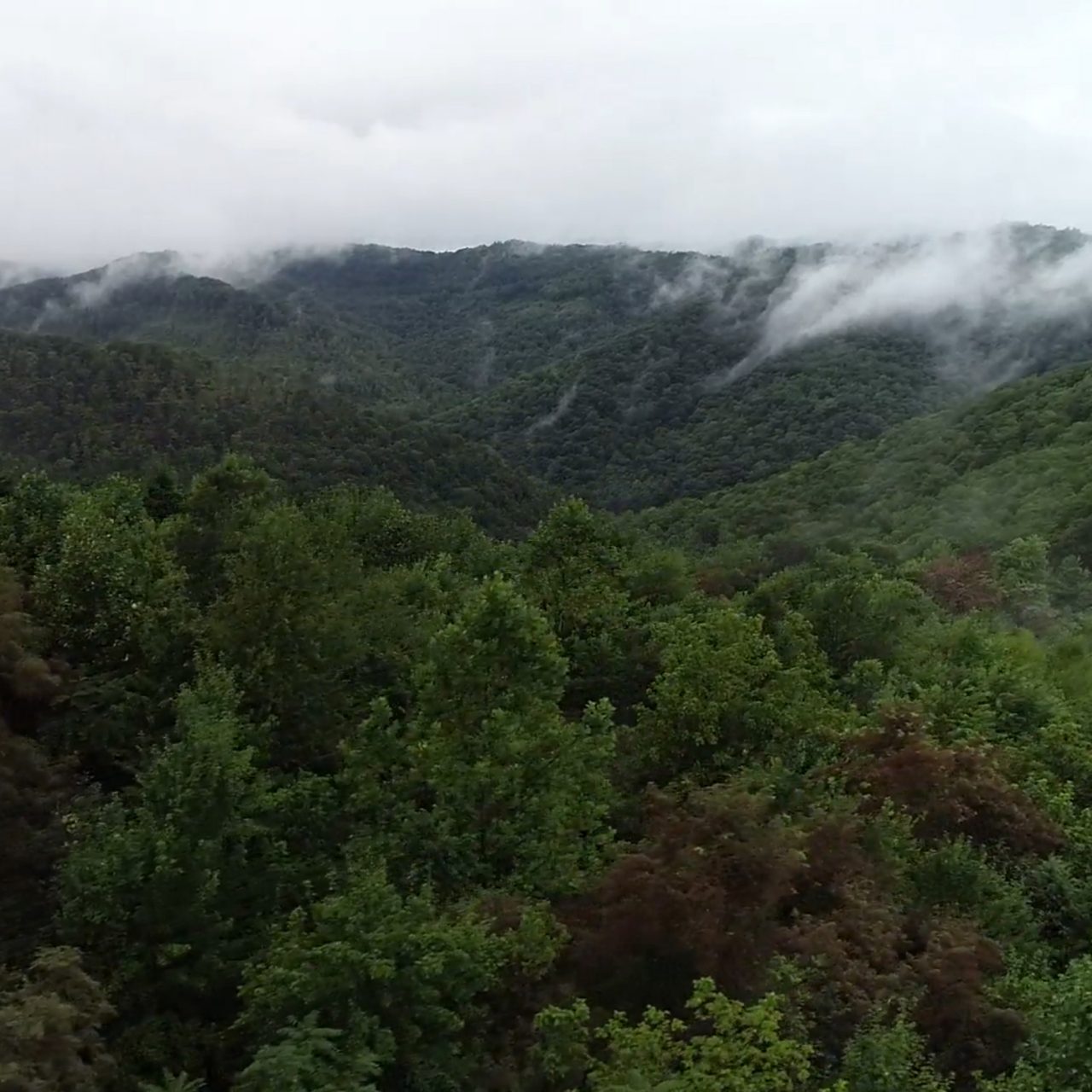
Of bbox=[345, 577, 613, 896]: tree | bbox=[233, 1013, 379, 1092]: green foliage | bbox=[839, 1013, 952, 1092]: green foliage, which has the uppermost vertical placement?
bbox=[345, 577, 613, 896]: tree

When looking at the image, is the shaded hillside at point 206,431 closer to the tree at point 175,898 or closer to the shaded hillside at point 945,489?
the shaded hillside at point 945,489

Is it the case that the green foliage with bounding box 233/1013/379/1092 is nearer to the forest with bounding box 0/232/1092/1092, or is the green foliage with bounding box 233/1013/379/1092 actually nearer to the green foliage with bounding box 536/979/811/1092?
the forest with bounding box 0/232/1092/1092

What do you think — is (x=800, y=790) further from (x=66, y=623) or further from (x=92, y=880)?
(x=66, y=623)

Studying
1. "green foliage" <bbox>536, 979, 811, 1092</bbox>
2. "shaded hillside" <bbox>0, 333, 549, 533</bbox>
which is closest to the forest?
"green foliage" <bbox>536, 979, 811, 1092</bbox>

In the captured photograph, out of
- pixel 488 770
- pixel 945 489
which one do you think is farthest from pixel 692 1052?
pixel 945 489

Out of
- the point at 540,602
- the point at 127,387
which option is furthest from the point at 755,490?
the point at 540,602

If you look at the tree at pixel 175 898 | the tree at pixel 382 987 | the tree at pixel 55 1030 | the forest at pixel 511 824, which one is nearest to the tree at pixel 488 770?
the forest at pixel 511 824

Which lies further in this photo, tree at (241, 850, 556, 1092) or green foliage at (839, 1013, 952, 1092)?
tree at (241, 850, 556, 1092)

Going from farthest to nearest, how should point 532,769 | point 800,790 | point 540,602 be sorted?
point 540,602 < point 800,790 < point 532,769
